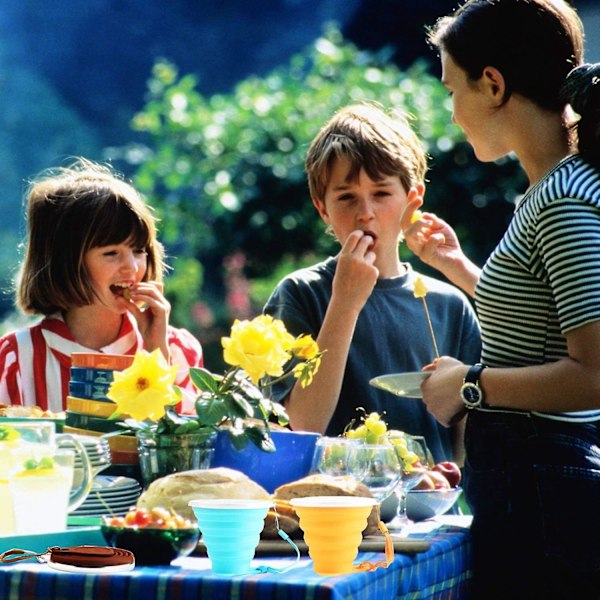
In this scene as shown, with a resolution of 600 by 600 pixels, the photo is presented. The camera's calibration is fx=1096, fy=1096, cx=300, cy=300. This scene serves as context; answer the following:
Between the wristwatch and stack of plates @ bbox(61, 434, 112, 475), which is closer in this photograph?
stack of plates @ bbox(61, 434, 112, 475)

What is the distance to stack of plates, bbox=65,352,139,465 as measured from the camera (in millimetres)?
2004

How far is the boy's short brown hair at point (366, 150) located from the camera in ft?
9.04

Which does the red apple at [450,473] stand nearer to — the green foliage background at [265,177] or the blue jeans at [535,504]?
the blue jeans at [535,504]

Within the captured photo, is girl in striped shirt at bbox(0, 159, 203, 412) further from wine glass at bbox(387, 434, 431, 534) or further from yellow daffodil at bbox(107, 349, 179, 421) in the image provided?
yellow daffodil at bbox(107, 349, 179, 421)

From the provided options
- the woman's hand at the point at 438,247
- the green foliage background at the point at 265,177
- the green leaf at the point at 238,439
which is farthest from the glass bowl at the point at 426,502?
the green foliage background at the point at 265,177

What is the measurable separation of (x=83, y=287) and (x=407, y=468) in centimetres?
118

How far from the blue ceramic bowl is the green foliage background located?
3.09 meters

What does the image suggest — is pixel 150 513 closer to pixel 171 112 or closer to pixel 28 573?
pixel 28 573

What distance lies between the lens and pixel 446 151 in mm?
5180

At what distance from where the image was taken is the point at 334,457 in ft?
6.21

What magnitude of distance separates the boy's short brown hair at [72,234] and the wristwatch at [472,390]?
50.1 inches

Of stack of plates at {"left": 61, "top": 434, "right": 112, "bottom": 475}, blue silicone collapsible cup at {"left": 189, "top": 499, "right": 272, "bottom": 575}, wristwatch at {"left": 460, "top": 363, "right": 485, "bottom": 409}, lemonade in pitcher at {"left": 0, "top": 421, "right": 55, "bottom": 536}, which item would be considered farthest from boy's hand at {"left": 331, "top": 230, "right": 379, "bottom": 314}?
blue silicone collapsible cup at {"left": 189, "top": 499, "right": 272, "bottom": 575}

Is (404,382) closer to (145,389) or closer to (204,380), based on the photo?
(204,380)

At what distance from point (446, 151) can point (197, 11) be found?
4.13m
